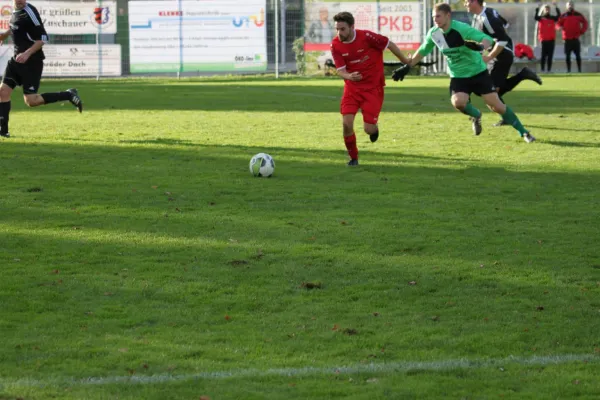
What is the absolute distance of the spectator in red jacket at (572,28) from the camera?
33.3m

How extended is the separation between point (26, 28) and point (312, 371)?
34.1 feet

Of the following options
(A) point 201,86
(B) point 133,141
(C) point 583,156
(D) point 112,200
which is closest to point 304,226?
(D) point 112,200

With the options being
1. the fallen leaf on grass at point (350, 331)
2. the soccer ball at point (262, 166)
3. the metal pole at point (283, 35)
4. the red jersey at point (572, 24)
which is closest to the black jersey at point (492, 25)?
the soccer ball at point (262, 166)

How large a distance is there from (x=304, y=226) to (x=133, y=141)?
6637 mm

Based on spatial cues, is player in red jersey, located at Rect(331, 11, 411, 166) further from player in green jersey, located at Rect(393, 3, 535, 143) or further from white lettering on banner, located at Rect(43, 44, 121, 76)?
white lettering on banner, located at Rect(43, 44, 121, 76)

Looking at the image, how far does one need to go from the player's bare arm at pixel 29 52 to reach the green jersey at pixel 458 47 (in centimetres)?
516

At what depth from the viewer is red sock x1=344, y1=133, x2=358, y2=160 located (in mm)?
11961

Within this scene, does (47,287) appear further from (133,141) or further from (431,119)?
(431,119)

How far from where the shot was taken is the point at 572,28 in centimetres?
3338

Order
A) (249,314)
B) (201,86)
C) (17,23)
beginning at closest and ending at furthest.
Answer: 1. (249,314)
2. (17,23)
3. (201,86)

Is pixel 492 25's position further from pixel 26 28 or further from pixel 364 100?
pixel 26 28

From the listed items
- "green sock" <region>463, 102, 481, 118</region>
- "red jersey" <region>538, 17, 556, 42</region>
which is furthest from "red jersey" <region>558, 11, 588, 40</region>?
"green sock" <region>463, 102, 481, 118</region>

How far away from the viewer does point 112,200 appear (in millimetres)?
9852

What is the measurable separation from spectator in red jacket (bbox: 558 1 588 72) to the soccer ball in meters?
24.3
